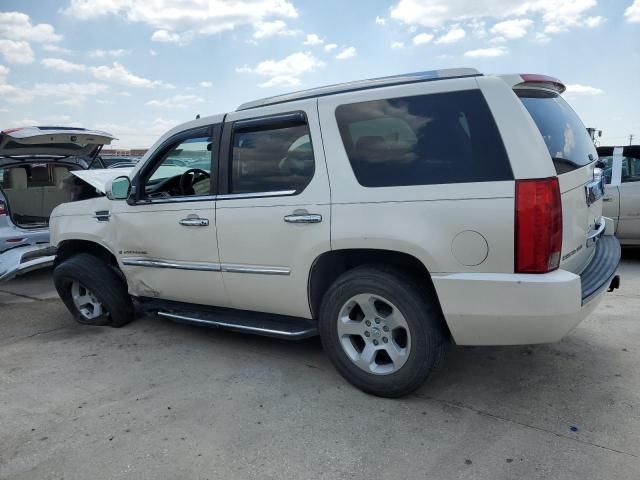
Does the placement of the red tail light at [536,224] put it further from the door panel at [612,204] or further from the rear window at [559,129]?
the door panel at [612,204]

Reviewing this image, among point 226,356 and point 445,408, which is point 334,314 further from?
point 226,356

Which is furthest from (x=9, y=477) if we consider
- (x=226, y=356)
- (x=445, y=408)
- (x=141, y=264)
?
(x=445, y=408)

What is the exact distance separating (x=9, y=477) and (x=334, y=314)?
194 centimetres

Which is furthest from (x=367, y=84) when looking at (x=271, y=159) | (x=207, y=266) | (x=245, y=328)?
(x=245, y=328)

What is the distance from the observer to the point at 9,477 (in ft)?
8.61

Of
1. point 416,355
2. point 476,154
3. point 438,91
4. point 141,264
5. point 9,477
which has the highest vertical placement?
point 438,91

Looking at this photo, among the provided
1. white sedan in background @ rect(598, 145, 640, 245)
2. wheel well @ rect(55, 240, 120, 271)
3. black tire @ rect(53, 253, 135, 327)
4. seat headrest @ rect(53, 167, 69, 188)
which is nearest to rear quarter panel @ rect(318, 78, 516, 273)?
black tire @ rect(53, 253, 135, 327)

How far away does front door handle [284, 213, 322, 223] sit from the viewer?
10.9ft

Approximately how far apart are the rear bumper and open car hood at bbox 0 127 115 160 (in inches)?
197

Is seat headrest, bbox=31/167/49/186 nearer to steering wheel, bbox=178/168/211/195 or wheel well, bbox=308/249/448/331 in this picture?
steering wheel, bbox=178/168/211/195

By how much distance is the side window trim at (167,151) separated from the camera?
3.92 metres

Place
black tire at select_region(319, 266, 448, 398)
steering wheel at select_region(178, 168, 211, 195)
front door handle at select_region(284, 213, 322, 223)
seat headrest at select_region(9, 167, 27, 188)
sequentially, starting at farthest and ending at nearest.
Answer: seat headrest at select_region(9, 167, 27, 188) → steering wheel at select_region(178, 168, 211, 195) → front door handle at select_region(284, 213, 322, 223) → black tire at select_region(319, 266, 448, 398)

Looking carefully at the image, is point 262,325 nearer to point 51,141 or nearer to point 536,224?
point 536,224

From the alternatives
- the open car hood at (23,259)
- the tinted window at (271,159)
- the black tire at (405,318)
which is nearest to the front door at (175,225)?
the tinted window at (271,159)
